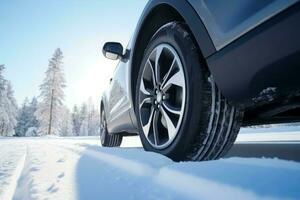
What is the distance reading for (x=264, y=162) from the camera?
133 centimetres

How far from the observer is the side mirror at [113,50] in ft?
12.2

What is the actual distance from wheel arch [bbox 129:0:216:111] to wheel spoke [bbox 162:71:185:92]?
20 centimetres

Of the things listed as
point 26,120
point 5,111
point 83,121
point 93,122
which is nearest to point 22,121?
point 26,120

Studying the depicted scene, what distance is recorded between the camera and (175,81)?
2078 millimetres

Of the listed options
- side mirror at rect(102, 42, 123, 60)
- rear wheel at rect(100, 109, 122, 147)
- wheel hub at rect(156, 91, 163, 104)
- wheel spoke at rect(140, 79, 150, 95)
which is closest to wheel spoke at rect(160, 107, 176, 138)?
wheel hub at rect(156, 91, 163, 104)

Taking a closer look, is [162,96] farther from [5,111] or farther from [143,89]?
[5,111]

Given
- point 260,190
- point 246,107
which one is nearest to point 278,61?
point 246,107

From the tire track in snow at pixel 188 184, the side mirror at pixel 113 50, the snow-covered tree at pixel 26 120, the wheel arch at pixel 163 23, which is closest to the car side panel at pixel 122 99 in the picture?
the side mirror at pixel 113 50

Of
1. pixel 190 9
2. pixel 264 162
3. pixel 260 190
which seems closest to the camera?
→ pixel 260 190

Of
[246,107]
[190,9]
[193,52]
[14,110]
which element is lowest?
[246,107]

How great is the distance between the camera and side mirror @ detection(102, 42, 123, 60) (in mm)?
3720

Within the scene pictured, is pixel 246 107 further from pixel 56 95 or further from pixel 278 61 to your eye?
pixel 56 95

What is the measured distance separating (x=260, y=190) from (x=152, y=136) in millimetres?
1474

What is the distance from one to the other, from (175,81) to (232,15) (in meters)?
0.68
